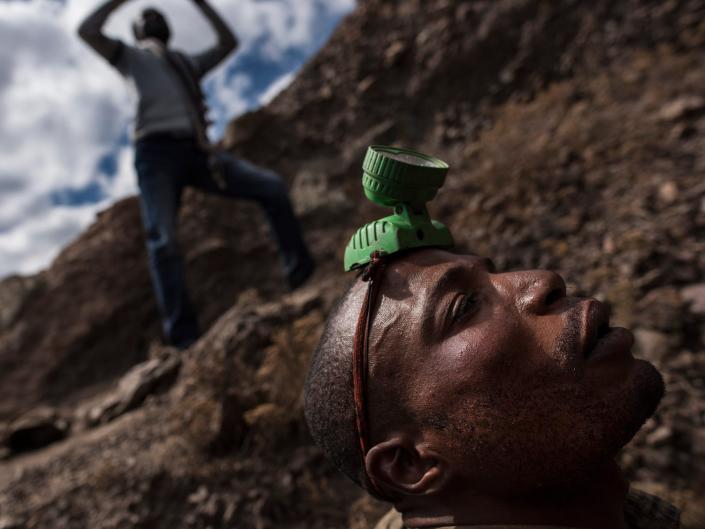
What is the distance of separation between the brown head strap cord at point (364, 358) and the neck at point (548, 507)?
0.63 feet

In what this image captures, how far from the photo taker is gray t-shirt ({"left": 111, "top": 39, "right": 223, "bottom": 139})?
3.58m

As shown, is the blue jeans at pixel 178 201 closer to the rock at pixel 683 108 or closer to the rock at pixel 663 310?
the rock at pixel 663 310

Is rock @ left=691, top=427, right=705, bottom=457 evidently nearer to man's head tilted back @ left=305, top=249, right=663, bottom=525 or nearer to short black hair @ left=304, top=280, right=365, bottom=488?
man's head tilted back @ left=305, top=249, right=663, bottom=525

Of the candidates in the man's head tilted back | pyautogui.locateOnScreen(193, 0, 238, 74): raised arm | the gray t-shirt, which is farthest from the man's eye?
pyautogui.locateOnScreen(193, 0, 238, 74): raised arm

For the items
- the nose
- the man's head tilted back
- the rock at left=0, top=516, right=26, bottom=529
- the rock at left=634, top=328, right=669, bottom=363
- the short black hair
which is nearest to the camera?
the man's head tilted back

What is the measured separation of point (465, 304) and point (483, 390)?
0.21m

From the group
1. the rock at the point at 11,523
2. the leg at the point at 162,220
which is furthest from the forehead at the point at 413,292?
→ the leg at the point at 162,220

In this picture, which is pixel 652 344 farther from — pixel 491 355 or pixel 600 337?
pixel 491 355

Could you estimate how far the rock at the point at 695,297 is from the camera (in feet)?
7.57

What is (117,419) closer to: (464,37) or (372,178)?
(372,178)

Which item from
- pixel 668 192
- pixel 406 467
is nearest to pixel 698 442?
pixel 406 467

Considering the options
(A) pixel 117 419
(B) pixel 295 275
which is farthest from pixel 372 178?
(A) pixel 117 419

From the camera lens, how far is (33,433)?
3.71 metres

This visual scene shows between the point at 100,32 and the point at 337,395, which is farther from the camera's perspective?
the point at 100,32
